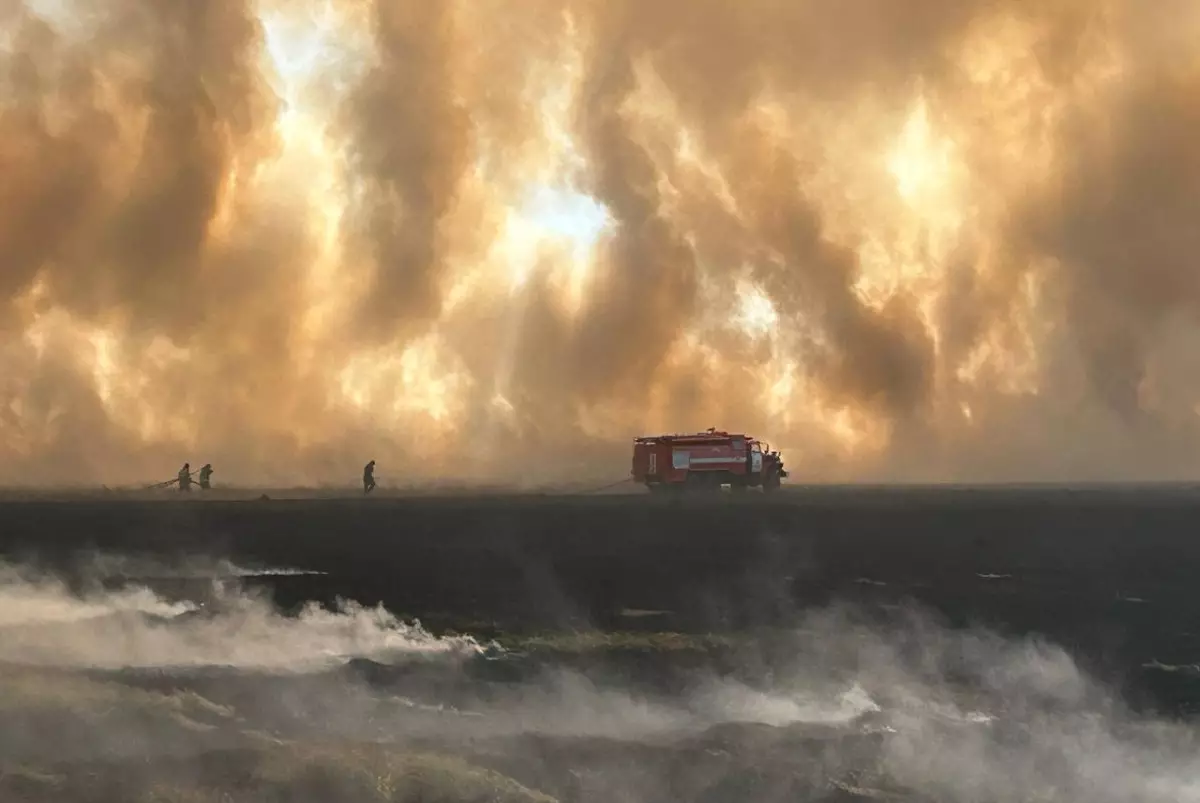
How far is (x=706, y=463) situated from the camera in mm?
79312

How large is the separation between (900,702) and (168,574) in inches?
1113

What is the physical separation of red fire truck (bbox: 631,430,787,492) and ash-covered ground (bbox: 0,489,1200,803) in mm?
31928

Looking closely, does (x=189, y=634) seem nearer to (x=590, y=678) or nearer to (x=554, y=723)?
(x=590, y=678)

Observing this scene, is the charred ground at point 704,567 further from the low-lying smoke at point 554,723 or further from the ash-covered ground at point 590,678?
the low-lying smoke at point 554,723

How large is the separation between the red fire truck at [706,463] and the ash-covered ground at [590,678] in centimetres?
3193

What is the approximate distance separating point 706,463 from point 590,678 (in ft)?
189

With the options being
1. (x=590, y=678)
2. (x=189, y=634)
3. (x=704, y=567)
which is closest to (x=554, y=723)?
(x=590, y=678)

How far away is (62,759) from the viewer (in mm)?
15805

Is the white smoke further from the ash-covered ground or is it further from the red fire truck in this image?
the red fire truck

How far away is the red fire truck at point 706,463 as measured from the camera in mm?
79125

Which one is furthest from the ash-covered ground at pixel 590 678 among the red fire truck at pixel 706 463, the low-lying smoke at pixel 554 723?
the red fire truck at pixel 706 463

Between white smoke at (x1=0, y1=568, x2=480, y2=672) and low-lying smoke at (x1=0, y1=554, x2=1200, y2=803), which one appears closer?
low-lying smoke at (x1=0, y1=554, x2=1200, y2=803)

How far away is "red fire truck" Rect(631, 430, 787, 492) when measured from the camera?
79125mm

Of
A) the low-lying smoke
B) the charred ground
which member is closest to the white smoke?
the low-lying smoke
